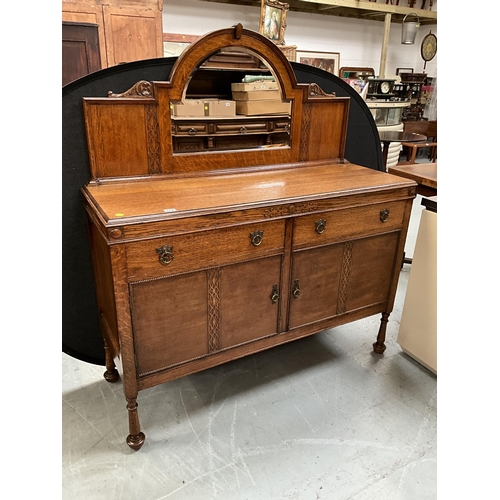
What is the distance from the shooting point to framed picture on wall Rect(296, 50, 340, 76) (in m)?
6.12

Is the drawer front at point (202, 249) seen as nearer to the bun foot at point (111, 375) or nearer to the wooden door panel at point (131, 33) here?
the bun foot at point (111, 375)

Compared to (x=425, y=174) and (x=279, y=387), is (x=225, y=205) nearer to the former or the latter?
(x=279, y=387)

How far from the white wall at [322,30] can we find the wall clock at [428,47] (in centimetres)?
28

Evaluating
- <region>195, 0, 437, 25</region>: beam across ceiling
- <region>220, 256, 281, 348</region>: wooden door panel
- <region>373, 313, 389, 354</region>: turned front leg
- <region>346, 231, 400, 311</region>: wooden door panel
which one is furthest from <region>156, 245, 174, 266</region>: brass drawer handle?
<region>195, 0, 437, 25</region>: beam across ceiling

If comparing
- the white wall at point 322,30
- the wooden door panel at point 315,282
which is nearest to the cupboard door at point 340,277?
the wooden door panel at point 315,282

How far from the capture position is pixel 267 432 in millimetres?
1734

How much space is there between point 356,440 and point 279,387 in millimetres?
436

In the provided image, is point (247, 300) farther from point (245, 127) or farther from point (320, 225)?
point (245, 127)

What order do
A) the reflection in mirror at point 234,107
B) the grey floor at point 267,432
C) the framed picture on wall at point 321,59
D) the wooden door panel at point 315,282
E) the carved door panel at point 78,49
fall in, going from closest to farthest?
the grey floor at point 267,432, the wooden door panel at point 315,282, the reflection in mirror at point 234,107, the carved door panel at point 78,49, the framed picture on wall at point 321,59

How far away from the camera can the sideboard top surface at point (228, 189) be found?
54.5 inches

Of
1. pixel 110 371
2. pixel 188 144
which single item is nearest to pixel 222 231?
pixel 188 144

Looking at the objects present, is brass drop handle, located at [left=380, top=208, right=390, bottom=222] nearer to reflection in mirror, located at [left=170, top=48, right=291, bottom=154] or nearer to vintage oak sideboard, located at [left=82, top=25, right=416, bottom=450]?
vintage oak sideboard, located at [left=82, top=25, right=416, bottom=450]

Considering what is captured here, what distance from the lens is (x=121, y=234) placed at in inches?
49.6

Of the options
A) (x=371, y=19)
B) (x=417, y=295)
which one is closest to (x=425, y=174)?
(x=417, y=295)
